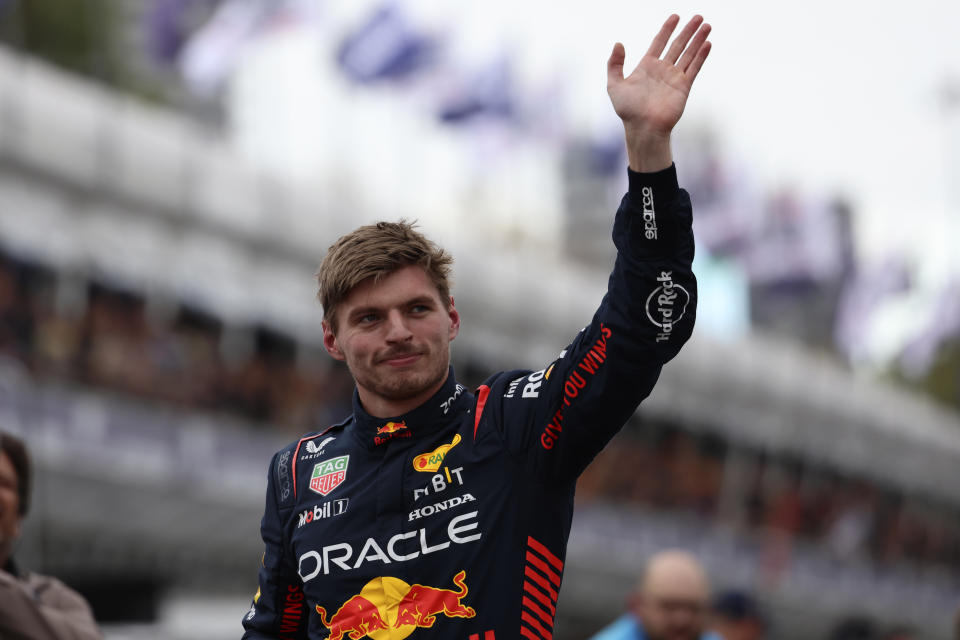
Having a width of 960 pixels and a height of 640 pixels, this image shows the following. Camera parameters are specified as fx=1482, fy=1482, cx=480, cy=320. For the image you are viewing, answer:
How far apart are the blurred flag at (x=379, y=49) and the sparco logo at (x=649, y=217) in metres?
20.0

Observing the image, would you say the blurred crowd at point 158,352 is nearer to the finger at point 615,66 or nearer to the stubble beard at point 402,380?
the stubble beard at point 402,380

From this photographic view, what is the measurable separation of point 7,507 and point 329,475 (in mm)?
1361

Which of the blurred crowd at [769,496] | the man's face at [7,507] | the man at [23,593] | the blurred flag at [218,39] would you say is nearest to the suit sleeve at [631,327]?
the man at [23,593]

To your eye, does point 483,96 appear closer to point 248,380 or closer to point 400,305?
point 248,380

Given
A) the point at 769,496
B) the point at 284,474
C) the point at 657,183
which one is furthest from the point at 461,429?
the point at 769,496

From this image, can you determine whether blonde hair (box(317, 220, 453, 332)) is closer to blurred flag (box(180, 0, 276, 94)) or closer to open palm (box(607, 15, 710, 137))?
open palm (box(607, 15, 710, 137))

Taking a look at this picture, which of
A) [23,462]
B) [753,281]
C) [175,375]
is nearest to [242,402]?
[175,375]

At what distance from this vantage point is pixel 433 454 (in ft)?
9.80

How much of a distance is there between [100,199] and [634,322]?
52.8 ft

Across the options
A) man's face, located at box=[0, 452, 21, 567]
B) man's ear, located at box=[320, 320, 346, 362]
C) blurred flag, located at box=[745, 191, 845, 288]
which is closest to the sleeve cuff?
man's ear, located at box=[320, 320, 346, 362]

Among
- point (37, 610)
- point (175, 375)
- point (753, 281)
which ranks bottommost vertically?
point (37, 610)

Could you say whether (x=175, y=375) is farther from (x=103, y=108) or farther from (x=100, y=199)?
(x=103, y=108)

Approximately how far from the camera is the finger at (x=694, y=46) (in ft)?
9.59

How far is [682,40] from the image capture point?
294cm
